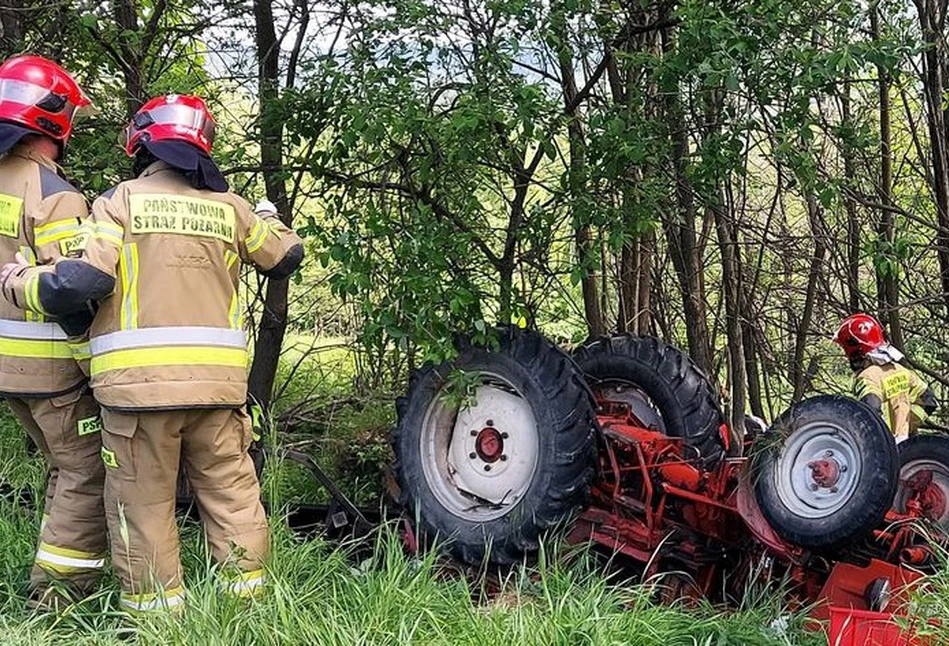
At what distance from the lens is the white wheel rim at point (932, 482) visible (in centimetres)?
404

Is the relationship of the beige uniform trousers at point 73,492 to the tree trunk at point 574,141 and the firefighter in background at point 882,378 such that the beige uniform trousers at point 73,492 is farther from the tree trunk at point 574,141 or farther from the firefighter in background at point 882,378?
the firefighter in background at point 882,378

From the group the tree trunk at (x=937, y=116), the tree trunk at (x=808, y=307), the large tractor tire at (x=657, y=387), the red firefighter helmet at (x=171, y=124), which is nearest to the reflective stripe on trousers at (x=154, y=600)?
the red firefighter helmet at (x=171, y=124)

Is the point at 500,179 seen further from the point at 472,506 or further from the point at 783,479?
the point at 783,479

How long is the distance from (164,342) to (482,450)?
1499 mm

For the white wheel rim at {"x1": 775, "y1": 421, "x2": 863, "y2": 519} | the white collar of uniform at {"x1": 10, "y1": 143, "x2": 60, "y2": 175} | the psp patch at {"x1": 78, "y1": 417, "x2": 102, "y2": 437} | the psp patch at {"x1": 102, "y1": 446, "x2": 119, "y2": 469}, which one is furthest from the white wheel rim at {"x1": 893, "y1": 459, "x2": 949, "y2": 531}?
the white collar of uniform at {"x1": 10, "y1": 143, "x2": 60, "y2": 175}

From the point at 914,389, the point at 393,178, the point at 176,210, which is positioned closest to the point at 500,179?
the point at 393,178

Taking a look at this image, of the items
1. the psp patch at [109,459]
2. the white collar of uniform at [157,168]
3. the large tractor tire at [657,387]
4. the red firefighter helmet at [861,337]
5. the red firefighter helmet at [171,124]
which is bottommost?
the psp patch at [109,459]

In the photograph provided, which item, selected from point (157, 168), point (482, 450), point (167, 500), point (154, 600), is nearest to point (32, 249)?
point (157, 168)

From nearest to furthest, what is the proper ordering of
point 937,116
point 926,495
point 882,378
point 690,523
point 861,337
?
point 926,495
point 690,523
point 882,378
point 861,337
point 937,116

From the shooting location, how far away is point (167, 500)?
11.7 feet

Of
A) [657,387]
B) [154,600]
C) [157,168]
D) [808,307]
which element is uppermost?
[157,168]

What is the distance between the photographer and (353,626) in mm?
3152

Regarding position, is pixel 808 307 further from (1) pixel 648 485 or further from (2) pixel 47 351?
(2) pixel 47 351

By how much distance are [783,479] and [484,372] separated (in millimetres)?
1306
